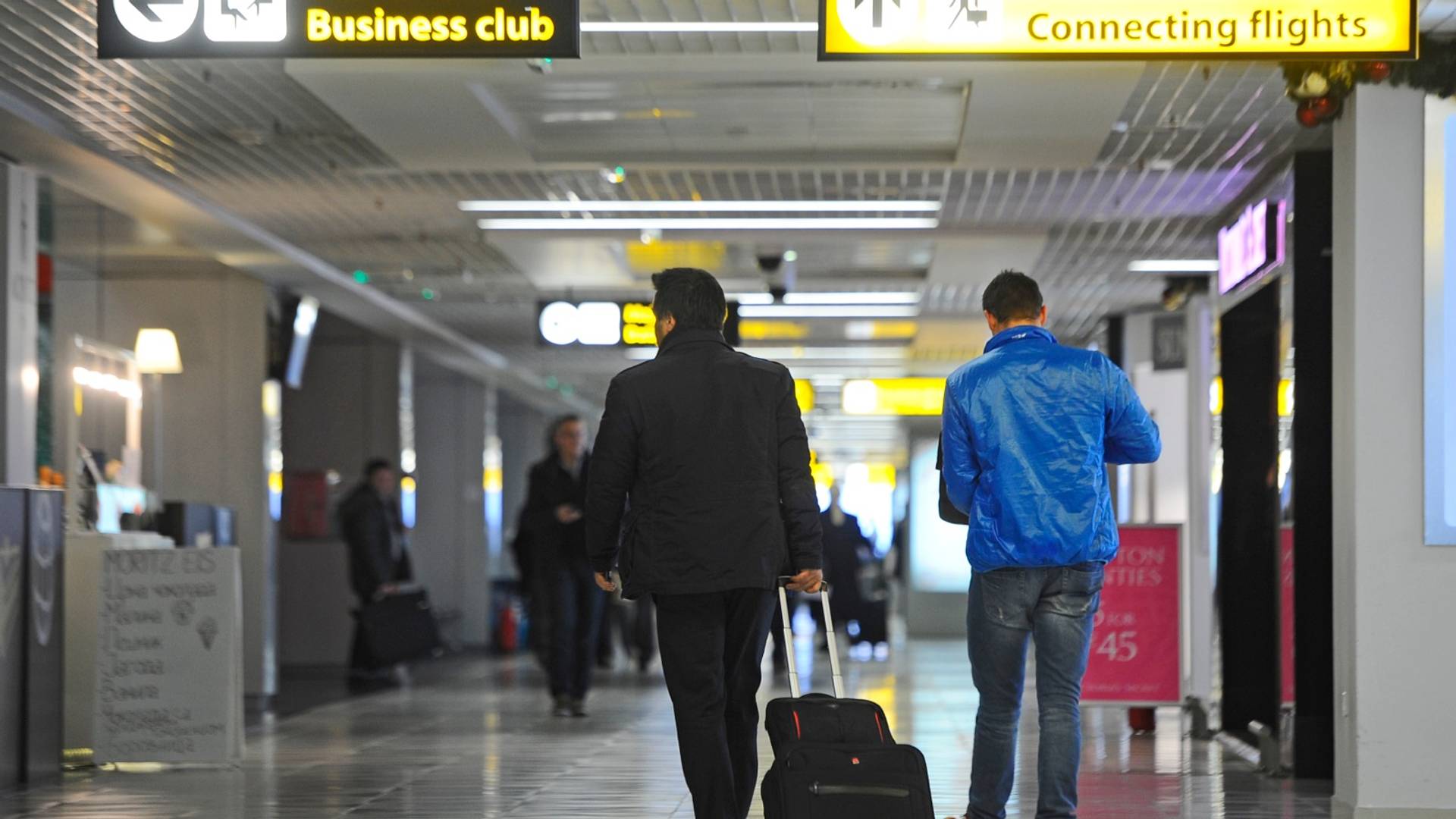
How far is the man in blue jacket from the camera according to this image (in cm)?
439

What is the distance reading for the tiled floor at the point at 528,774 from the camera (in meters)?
5.95

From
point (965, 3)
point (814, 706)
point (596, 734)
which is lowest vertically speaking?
point (596, 734)

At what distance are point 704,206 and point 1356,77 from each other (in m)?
4.95

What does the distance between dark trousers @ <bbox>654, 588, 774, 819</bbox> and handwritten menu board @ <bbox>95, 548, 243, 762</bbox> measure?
3520 millimetres

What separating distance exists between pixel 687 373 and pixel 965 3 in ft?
3.96

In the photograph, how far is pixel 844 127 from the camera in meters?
8.47

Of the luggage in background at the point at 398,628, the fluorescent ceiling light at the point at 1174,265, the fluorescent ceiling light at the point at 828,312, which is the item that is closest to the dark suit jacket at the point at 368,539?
the luggage in background at the point at 398,628

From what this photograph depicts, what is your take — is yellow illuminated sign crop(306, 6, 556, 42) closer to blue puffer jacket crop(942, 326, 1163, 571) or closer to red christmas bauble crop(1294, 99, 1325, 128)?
blue puffer jacket crop(942, 326, 1163, 571)

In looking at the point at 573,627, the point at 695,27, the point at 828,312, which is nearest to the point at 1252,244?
the point at 695,27

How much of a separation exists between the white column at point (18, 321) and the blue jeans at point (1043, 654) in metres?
5.24

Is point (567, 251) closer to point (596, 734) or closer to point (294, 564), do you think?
point (596, 734)

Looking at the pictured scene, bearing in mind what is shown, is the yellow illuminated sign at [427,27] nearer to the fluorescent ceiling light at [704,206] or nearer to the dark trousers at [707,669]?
the dark trousers at [707,669]

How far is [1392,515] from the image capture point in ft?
18.4

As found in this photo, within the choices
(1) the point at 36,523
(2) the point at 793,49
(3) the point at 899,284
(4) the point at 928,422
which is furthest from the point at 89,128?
(4) the point at 928,422
